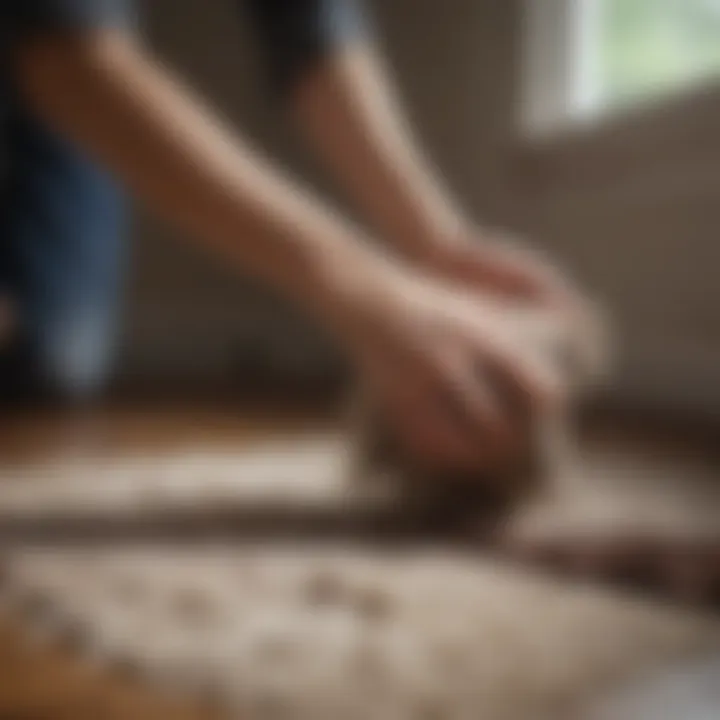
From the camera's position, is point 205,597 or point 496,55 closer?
point 205,597

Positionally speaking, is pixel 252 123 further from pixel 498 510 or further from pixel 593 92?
pixel 498 510

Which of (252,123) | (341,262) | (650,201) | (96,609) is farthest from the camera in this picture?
(252,123)

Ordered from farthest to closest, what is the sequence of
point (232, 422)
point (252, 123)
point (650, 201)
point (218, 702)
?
point (252, 123), point (650, 201), point (232, 422), point (218, 702)

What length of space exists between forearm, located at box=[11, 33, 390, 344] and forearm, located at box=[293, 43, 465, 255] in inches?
8.1

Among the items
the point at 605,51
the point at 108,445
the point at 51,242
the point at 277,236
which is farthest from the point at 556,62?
the point at 277,236

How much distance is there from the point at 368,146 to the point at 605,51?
83 centimetres

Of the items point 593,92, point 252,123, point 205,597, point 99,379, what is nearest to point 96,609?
point 205,597

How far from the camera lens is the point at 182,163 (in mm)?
693

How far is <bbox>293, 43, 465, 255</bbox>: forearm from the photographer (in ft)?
3.01

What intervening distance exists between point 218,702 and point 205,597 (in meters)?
0.13

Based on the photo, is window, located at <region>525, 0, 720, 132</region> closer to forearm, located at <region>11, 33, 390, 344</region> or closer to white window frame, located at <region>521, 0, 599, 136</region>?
white window frame, located at <region>521, 0, 599, 136</region>

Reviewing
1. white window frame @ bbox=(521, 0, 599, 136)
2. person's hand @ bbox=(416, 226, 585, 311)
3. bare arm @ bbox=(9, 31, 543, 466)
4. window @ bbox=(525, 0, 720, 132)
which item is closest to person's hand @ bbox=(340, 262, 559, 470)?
bare arm @ bbox=(9, 31, 543, 466)

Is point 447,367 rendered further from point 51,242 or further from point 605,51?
point 605,51

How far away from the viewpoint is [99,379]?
5.16 feet
